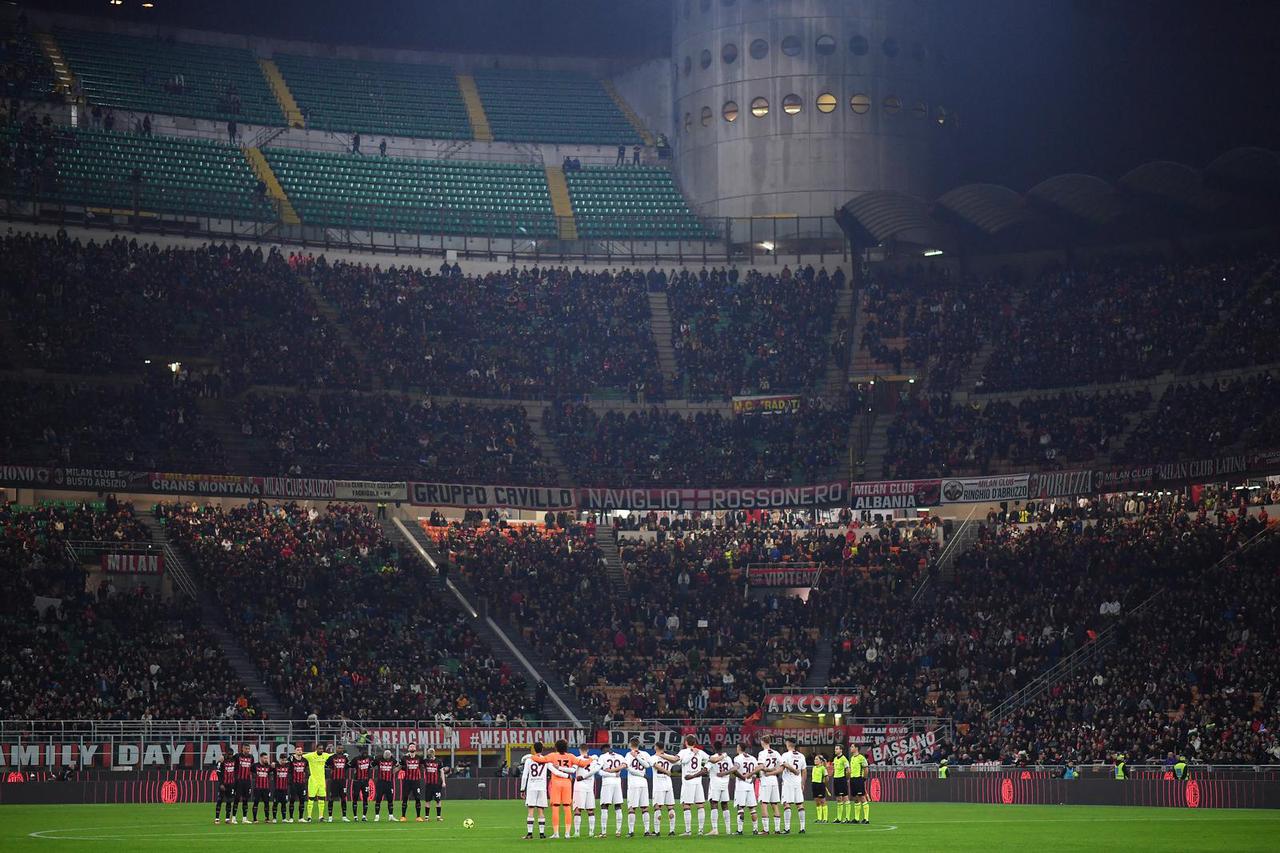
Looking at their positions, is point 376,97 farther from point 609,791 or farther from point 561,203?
point 609,791

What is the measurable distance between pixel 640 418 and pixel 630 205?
17.7 m

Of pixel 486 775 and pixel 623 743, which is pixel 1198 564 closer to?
pixel 623 743

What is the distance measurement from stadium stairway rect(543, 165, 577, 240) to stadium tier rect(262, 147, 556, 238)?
41cm

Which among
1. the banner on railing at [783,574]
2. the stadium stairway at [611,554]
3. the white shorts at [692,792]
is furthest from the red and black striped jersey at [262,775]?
the banner on railing at [783,574]

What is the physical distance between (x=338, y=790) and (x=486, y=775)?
16.2m

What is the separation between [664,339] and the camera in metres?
87.1

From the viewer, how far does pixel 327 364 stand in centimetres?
7844

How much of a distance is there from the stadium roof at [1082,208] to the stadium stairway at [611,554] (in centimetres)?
1974

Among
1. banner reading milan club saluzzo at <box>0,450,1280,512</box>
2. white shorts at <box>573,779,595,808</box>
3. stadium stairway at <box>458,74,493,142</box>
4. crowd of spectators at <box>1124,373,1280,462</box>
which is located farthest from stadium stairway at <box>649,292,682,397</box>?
white shorts at <box>573,779,595,808</box>

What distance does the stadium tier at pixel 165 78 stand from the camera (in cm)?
9225

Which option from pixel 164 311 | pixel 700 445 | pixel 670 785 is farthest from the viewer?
pixel 700 445

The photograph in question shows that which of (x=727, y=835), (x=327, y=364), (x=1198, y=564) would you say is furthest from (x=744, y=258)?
(x=727, y=835)

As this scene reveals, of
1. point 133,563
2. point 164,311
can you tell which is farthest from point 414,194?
point 133,563

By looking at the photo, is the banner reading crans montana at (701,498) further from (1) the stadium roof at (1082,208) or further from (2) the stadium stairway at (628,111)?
(2) the stadium stairway at (628,111)
